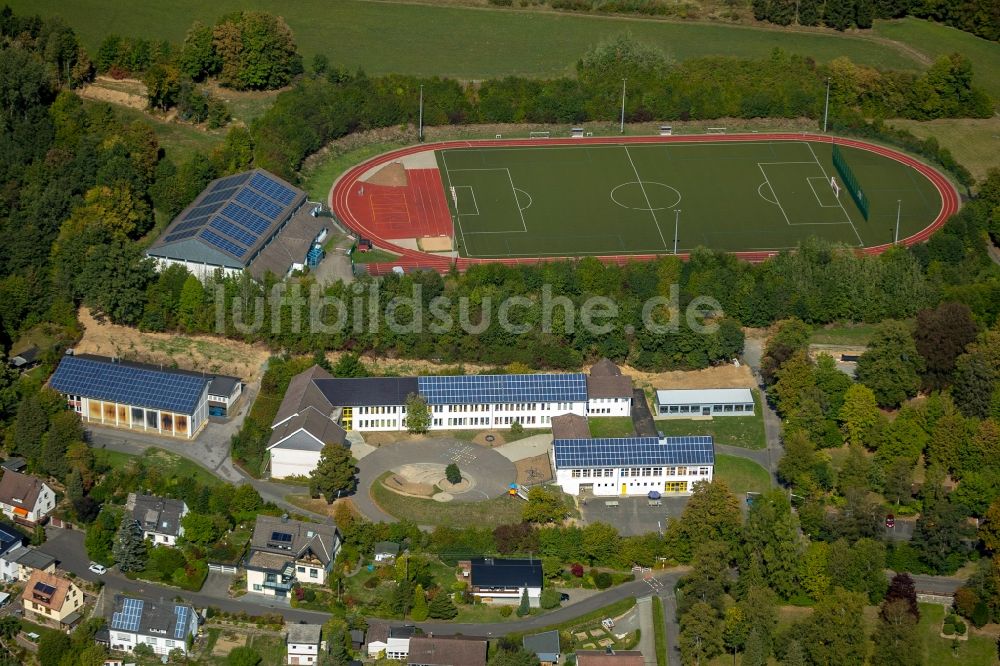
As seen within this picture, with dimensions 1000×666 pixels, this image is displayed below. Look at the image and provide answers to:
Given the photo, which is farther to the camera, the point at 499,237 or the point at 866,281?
the point at 499,237

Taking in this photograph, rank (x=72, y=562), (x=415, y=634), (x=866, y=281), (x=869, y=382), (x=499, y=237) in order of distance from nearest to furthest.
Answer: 1. (x=415, y=634)
2. (x=72, y=562)
3. (x=869, y=382)
4. (x=866, y=281)
5. (x=499, y=237)

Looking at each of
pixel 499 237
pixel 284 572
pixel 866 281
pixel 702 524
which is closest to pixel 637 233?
pixel 499 237

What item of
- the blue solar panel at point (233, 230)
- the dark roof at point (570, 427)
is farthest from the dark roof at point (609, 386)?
the blue solar panel at point (233, 230)

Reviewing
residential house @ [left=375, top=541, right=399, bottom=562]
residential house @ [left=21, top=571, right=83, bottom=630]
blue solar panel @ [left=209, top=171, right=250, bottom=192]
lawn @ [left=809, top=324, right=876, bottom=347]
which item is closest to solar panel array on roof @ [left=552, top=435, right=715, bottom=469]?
residential house @ [left=375, top=541, right=399, bottom=562]

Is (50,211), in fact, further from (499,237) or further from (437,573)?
(437,573)

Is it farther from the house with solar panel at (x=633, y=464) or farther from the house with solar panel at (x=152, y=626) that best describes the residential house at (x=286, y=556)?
the house with solar panel at (x=633, y=464)

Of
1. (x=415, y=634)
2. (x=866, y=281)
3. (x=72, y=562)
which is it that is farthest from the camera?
(x=866, y=281)
